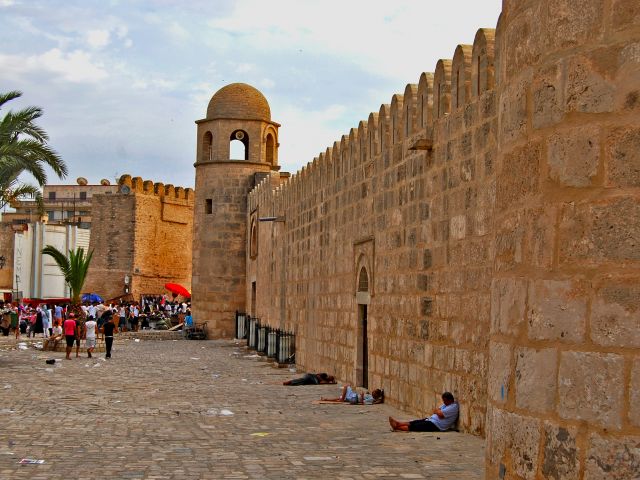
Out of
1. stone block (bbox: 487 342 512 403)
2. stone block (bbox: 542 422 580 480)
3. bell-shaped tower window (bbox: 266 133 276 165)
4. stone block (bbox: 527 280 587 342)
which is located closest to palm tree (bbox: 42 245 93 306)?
bell-shaped tower window (bbox: 266 133 276 165)

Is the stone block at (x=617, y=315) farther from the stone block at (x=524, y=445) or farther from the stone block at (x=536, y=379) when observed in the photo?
the stone block at (x=524, y=445)

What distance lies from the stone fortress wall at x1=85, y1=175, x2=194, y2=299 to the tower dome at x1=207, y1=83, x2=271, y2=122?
13.5 meters

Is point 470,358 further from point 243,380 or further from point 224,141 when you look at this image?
point 224,141

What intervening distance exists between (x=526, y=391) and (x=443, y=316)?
6432 millimetres

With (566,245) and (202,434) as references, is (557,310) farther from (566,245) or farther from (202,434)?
(202,434)

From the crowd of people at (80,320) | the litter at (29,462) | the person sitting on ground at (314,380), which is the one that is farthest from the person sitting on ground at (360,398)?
the crowd of people at (80,320)

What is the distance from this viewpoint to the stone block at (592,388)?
2.98m

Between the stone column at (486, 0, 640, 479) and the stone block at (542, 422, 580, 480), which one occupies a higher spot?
the stone column at (486, 0, 640, 479)

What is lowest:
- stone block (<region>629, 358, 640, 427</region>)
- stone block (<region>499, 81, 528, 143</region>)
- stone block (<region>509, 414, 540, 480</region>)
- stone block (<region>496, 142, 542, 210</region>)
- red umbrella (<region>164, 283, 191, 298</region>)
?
stone block (<region>509, 414, 540, 480</region>)

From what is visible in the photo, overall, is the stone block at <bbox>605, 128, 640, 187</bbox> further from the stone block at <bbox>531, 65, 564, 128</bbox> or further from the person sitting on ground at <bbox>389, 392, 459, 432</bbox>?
the person sitting on ground at <bbox>389, 392, 459, 432</bbox>

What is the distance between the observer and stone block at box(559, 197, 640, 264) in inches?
117

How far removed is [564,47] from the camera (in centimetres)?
322

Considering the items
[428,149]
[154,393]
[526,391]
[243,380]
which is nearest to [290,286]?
[243,380]

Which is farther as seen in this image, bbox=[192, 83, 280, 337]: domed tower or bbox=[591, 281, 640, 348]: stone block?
bbox=[192, 83, 280, 337]: domed tower
